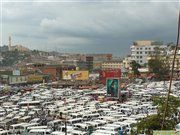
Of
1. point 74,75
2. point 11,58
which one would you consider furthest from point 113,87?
point 11,58

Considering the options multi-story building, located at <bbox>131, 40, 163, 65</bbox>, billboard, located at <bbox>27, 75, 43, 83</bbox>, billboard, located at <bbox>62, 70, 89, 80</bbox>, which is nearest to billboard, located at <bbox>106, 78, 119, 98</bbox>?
billboard, located at <bbox>62, 70, 89, 80</bbox>

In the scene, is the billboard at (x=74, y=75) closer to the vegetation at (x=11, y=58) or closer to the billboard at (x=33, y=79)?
the billboard at (x=33, y=79)

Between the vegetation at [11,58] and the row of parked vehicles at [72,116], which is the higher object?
the vegetation at [11,58]

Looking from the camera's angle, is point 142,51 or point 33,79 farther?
point 142,51

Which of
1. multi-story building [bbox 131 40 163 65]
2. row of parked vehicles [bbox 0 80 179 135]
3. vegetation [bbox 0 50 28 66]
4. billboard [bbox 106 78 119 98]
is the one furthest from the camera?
vegetation [bbox 0 50 28 66]

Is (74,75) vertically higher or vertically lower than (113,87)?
higher

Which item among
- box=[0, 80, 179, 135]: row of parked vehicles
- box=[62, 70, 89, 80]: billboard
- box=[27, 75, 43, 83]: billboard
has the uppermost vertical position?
box=[62, 70, 89, 80]: billboard

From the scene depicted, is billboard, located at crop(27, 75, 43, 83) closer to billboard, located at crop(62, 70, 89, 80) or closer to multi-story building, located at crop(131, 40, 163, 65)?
billboard, located at crop(62, 70, 89, 80)

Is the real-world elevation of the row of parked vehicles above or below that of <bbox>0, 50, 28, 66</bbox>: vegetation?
below

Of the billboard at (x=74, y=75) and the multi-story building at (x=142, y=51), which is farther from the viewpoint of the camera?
the multi-story building at (x=142, y=51)

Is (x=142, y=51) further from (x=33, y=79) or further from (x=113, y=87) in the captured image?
(x=113, y=87)

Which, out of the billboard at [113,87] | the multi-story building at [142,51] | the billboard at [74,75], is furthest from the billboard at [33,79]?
the multi-story building at [142,51]

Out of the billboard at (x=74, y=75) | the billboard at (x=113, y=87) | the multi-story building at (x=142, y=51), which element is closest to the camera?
the billboard at (x=113, y=87)

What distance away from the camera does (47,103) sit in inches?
1394
